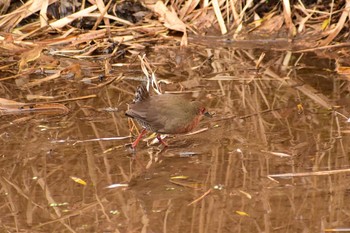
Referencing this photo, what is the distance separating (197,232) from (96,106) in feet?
9.29

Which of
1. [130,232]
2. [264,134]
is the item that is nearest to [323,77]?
[264,134]

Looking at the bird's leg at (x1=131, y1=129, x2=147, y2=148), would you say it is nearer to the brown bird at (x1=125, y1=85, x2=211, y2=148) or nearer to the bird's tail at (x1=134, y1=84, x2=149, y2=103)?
the brown bird at (x1=125, y1=85, x2=211, y2=148)

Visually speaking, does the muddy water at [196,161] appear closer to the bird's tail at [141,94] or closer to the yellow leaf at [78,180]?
the yellow leaf at [78,180]

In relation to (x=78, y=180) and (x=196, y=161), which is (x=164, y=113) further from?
(x=78, y=180)

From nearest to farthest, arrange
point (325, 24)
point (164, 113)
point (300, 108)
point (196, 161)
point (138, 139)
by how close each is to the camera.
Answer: point (196, 161) < point (164, 113) < point (138, 139) < point (300, 108) < point (325, 24)

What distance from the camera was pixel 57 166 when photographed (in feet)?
19.1

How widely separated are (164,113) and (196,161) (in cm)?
47

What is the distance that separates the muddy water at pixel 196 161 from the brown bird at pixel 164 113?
205mm

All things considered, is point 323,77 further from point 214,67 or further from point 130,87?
point 130,87

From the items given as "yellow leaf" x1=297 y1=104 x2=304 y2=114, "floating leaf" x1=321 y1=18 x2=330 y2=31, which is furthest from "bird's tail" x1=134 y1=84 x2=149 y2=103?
"floating leaf" x1=321 y1=18 x2=330 y2=31

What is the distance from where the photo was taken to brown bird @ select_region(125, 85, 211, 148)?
6023mm

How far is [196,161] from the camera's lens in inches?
231

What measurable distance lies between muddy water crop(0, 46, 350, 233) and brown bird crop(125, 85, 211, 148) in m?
0.21

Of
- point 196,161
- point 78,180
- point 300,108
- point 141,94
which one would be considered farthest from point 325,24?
point 78,180
